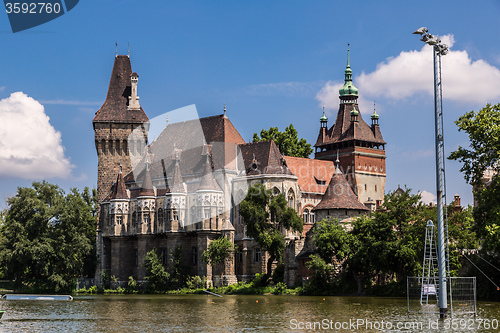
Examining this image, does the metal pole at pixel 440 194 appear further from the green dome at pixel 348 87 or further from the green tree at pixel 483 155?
the green dome at pixel 348 87

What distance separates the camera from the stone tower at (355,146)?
109 m

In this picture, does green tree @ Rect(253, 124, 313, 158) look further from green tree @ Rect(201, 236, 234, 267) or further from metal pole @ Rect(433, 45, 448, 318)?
metal pole @ Rect(433, 45, 448, 318)

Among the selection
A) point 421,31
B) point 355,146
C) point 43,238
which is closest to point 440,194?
point 421,31

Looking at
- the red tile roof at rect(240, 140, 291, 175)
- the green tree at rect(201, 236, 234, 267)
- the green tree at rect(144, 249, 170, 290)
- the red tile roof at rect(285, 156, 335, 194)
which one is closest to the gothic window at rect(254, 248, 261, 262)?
the green tree at rect(201, 236, 234, 267)

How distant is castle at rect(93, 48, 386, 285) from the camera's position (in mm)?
78312

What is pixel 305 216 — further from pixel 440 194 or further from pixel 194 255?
pixel 440 194

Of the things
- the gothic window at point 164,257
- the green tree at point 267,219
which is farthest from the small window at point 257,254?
the gothic window at point 164,257

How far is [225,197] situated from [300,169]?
1653 cm

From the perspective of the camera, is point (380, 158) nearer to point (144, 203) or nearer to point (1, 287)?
point (144, 203)

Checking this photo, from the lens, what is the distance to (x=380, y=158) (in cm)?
11244

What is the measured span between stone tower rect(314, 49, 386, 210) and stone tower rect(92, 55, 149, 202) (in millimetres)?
29413

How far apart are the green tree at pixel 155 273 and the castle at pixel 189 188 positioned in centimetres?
194

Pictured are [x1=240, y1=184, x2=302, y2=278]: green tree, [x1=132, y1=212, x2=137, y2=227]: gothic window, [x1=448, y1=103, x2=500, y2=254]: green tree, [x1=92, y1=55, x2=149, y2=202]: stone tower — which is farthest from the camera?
[x1=92, y1=55, x2=149, y2=202]: stone tower

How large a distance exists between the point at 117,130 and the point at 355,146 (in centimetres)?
3388
